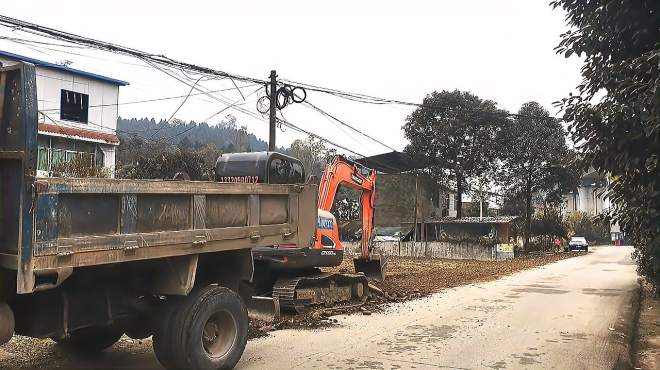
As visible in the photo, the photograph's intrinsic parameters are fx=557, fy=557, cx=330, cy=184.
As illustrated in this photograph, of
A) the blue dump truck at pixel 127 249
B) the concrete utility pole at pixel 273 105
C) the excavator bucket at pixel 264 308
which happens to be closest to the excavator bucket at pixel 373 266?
the excavator bucket at pixel 264 308

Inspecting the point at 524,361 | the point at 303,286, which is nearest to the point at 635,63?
the point at 524,361

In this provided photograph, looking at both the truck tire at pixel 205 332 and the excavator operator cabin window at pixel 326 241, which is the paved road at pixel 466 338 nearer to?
the truck tire at pixel 205 332

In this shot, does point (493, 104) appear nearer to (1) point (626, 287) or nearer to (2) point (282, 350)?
(1) point (626, 287)

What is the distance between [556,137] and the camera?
33469 millimetres

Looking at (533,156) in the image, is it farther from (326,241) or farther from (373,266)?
(326,241)

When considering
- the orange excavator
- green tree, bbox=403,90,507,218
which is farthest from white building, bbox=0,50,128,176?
green tree, bbox=403,90,507,218

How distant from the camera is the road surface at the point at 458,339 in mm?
6641

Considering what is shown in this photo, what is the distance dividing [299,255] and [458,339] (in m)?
3.12

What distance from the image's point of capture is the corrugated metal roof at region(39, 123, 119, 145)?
2348cm

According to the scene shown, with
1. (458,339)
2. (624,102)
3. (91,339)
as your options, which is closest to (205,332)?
(91,339)

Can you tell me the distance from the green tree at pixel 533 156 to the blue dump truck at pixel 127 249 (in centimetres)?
2931

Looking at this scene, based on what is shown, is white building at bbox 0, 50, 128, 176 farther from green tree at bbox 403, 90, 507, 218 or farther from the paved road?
green tree at bbox 403, 90, 507, 218

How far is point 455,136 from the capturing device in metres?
33.9

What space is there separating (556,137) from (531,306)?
79.5ft
